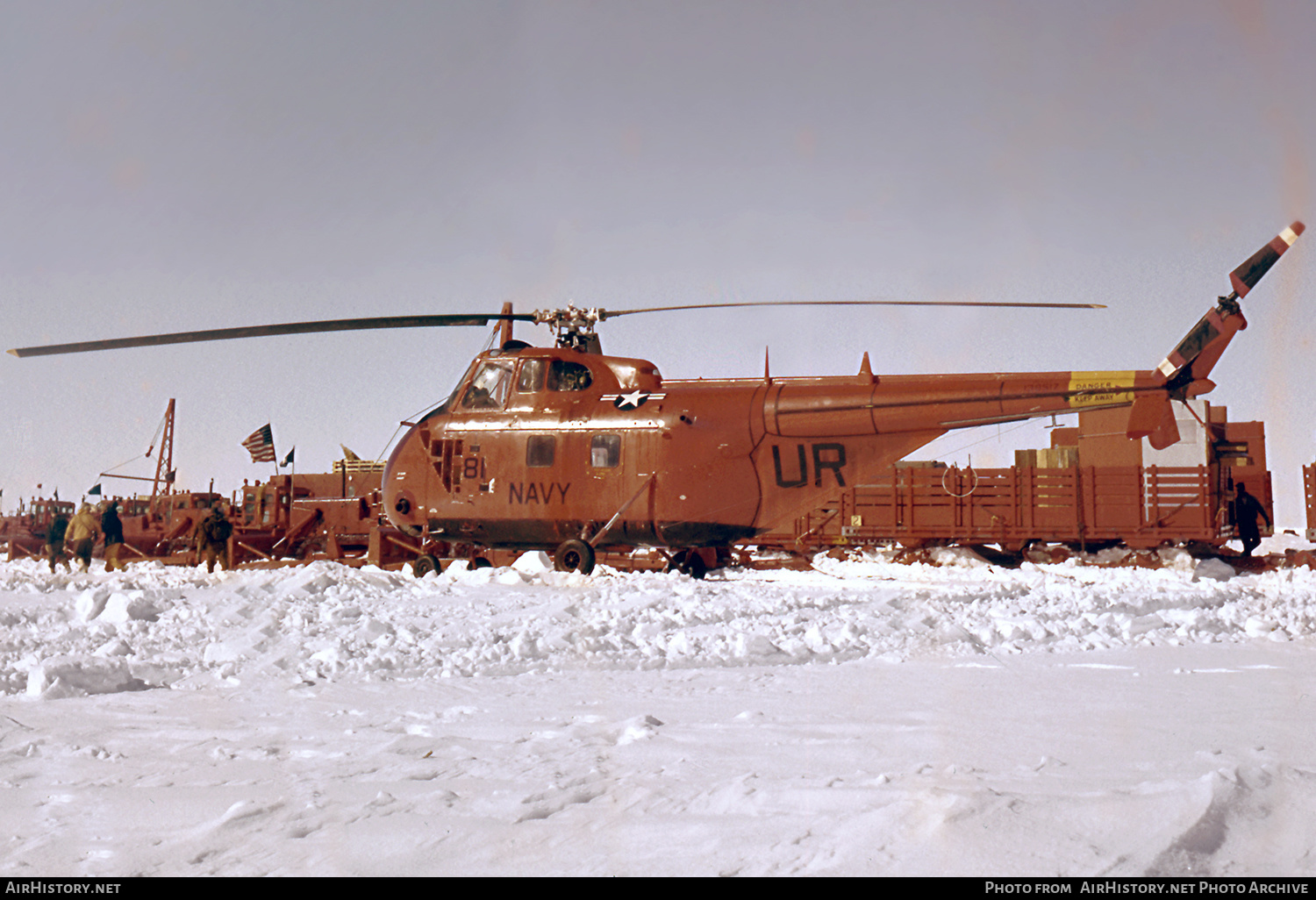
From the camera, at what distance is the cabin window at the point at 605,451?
484 inches

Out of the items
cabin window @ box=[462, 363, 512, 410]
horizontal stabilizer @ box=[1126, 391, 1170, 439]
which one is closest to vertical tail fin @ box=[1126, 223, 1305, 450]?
horizontal stabilizer @ box=[1126, 391, 1170, 439]

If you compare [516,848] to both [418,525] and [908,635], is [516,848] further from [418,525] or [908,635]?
[418,525]

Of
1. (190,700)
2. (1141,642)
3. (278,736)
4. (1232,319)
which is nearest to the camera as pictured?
(278,736)

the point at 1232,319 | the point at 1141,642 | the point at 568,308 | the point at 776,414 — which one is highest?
the point at 568,308

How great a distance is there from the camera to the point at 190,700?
4941 millimetres

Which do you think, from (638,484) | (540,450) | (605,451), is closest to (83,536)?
(540,450)

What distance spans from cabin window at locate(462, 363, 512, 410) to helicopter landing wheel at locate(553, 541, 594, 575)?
242cm

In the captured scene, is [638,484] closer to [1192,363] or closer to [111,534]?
[1192,363]

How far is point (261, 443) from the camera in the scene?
2250 cm

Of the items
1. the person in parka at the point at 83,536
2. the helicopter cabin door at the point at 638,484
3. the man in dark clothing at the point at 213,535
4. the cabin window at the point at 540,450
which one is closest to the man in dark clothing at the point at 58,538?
the person in parka at the point at 83,536

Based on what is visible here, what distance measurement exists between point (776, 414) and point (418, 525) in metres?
6.05

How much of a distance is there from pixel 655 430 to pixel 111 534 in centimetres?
1267
